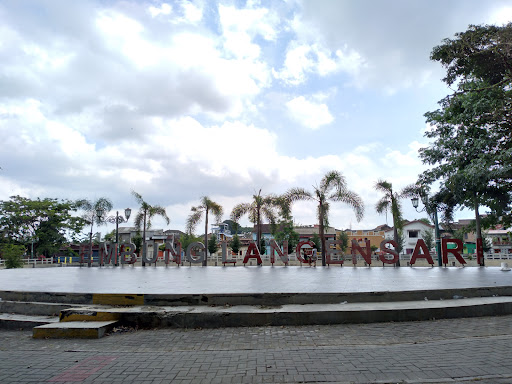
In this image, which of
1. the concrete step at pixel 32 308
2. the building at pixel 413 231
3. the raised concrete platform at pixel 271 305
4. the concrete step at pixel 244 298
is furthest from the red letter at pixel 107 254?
the building at pixel 413 231

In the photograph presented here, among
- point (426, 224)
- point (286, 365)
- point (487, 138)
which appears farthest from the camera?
point (426, 224)

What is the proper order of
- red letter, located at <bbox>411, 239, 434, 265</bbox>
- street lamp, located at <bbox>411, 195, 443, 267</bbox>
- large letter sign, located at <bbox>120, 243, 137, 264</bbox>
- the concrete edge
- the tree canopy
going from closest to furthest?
the concrete edge, the tree canopy, red letter, located at <bbox>411, 239, 434, 265</bbox>, large letter sign, located at <bbox>120, 243, 137, 264</bbox>, street lamp, located at <bbox>411, 195, 443, 267</bbox>

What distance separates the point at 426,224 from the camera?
63.0 m

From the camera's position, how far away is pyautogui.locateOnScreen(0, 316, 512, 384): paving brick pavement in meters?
3.75

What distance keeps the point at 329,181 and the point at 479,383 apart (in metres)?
18.5

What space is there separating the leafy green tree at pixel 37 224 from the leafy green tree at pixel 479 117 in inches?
1629

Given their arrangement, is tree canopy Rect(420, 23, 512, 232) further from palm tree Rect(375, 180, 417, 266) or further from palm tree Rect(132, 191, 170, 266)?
palm tree Rect(132, 191, 170, 266)

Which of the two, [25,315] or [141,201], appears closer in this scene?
[25,315]

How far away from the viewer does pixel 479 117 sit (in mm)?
14906

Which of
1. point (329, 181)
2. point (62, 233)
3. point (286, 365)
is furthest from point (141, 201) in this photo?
point (286, 365)

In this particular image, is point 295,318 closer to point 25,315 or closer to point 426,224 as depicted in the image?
point 25,315

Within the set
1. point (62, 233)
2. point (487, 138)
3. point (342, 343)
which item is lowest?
point (342, 343)

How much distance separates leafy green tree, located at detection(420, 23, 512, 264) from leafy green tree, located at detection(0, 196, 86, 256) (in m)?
41.4

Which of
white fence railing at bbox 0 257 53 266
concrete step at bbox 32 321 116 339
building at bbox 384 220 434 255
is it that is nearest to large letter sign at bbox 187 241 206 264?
concrete step at bbox 32 321 116 339
